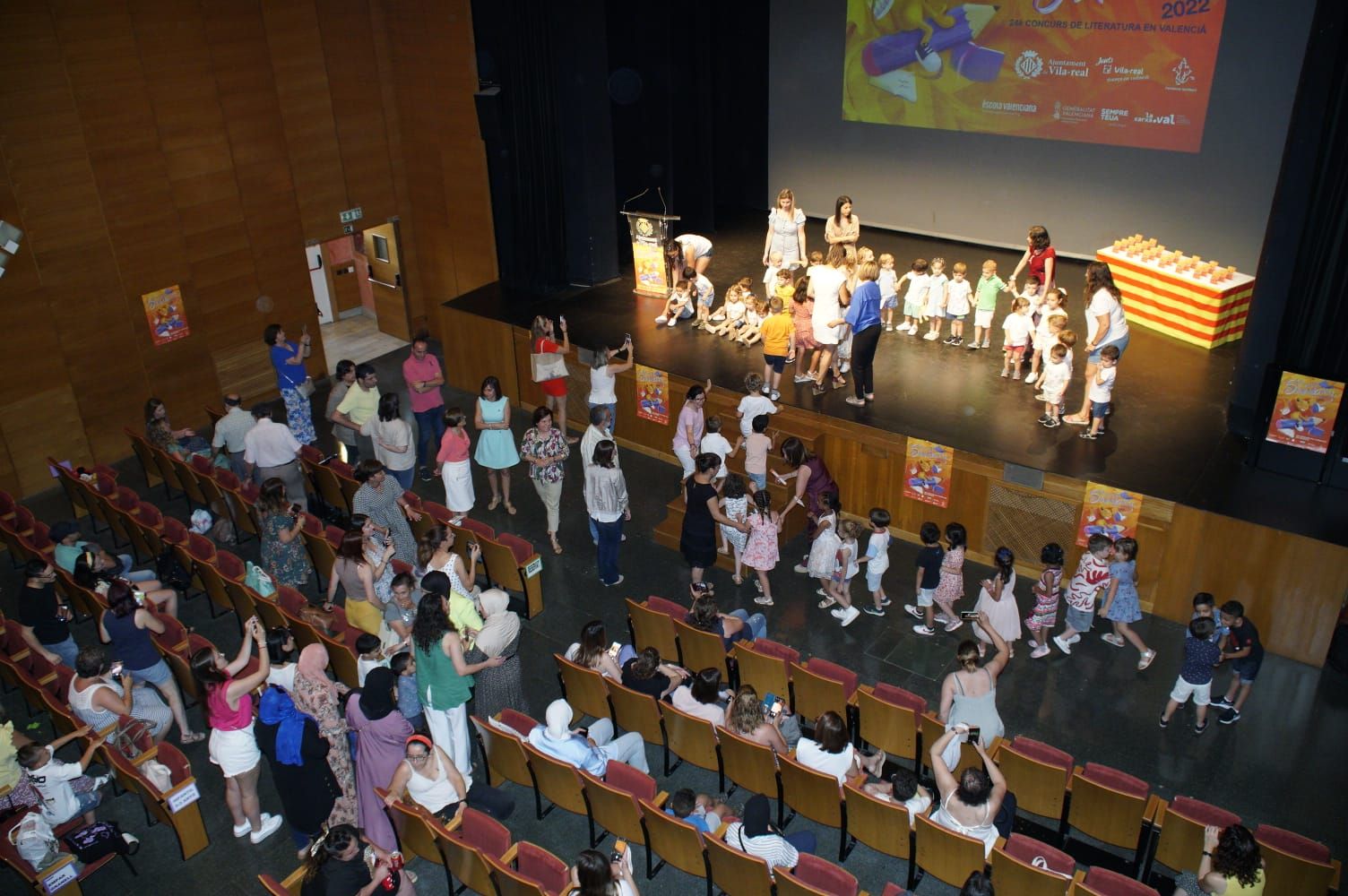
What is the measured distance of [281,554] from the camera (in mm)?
8617

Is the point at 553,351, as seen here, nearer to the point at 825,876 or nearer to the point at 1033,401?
the point at 1033,401

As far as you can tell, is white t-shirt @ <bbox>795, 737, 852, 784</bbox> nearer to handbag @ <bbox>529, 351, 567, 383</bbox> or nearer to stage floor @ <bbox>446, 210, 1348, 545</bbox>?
stage floor @ <bbox>446, 210, 1348, 545</bbox>

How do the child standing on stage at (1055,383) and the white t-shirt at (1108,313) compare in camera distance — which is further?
the white t-shirt at (1108,313)

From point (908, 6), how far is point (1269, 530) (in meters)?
9.13

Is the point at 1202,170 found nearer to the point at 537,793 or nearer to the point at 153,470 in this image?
the point at 537,793

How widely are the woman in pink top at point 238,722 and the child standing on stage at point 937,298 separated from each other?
26.5ft

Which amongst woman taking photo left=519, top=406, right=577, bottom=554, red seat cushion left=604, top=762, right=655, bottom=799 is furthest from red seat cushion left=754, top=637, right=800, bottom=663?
woman taking photo left=519, top=406, right=577, bottom=554

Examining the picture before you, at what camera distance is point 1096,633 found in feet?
28.9

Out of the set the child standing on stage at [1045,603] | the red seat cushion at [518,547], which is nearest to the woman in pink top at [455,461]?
the red seat cushion at [518,547]

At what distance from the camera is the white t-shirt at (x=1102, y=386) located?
948 centimetres

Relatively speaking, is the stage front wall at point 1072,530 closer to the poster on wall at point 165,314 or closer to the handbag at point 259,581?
the handbag at point 259,581

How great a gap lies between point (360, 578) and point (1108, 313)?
6.92 meters

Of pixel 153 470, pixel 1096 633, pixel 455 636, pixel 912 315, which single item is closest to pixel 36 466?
pixel 153 470

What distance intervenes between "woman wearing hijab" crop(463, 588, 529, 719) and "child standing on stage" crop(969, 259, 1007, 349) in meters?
6.75
